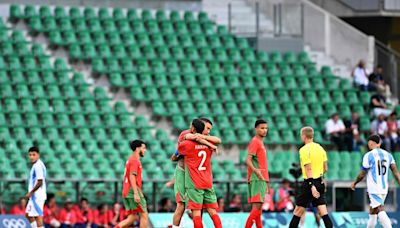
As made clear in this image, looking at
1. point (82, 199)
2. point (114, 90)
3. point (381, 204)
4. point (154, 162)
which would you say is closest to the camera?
point (381, 204)

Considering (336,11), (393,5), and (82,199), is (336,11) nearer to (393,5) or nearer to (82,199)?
(393,5)

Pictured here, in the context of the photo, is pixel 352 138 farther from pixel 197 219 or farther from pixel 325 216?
pixel 197 219

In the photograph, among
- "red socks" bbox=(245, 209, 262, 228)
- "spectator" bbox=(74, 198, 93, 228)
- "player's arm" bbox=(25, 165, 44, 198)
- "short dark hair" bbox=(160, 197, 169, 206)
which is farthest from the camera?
"short dark hair" bbox=(160, 197, 169, 206)

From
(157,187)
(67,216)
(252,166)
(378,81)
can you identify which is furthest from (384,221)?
(378,81)

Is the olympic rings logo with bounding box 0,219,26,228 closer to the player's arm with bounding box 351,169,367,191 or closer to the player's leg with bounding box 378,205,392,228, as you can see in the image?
the player's arm with bounding box 351,169,367,191

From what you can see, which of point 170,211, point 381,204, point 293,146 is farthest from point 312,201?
point 293,146

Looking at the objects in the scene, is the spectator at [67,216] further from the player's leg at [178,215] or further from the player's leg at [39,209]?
the player's leg at [178,215]

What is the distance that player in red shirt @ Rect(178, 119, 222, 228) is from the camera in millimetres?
22359

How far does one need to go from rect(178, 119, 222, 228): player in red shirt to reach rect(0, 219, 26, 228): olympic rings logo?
6338 mm

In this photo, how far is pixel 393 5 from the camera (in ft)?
135

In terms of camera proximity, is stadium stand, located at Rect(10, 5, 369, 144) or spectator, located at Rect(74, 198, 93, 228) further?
stadium stand, located at Rect(10, 5, 369, 144)

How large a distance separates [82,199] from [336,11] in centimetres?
1387

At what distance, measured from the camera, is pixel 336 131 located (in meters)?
36.4

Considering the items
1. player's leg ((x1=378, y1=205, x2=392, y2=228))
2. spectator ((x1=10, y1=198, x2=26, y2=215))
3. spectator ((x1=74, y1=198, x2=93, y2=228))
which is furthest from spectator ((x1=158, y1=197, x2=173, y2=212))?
player's leg ((x1=378, y1=205, x2=392, y2=228))
